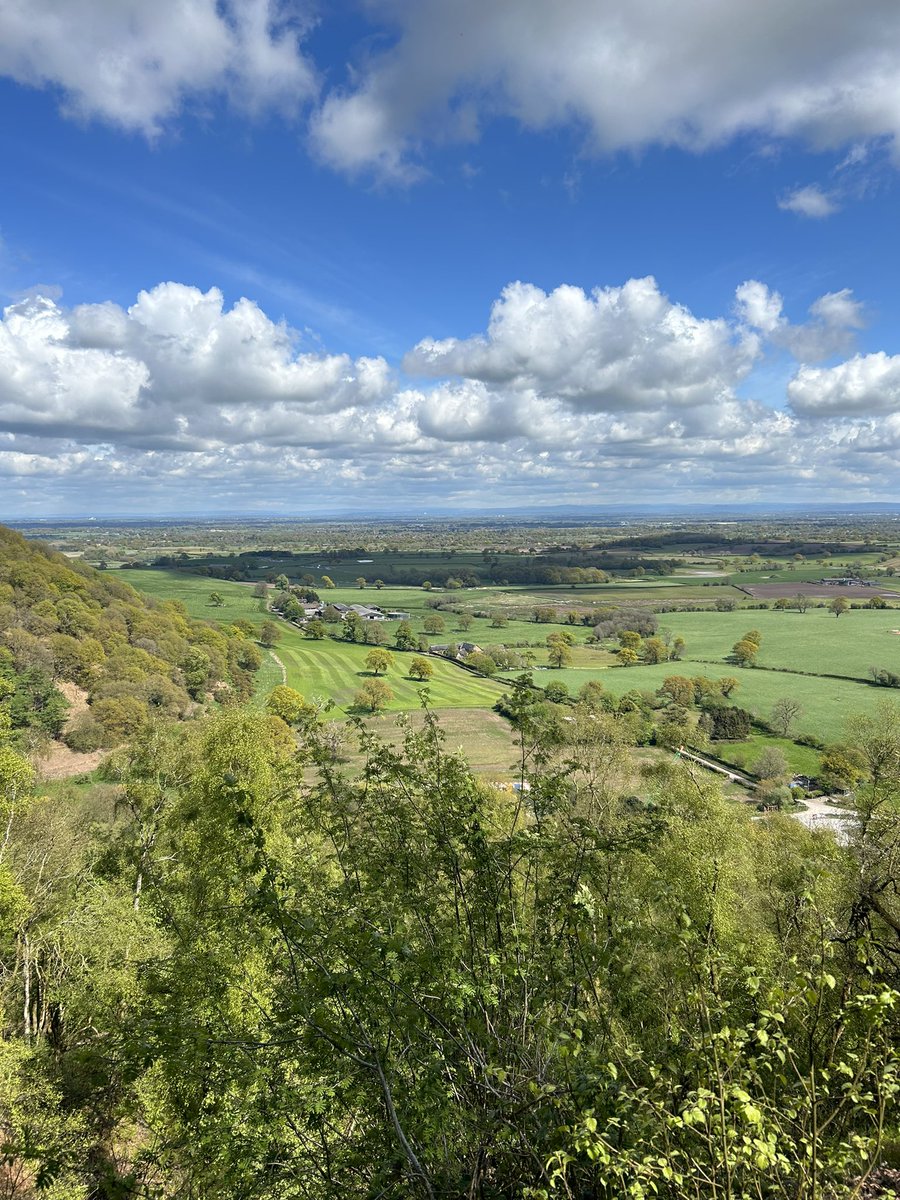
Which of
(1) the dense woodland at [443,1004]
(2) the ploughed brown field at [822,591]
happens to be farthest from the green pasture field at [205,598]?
(2) the ploughed brown field at [822,591]

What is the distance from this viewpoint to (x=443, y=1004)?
730 cm

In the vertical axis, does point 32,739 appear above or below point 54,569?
below

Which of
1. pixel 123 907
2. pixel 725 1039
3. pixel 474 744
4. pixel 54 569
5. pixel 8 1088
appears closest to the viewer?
pixel 725 1039

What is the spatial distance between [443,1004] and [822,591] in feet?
692

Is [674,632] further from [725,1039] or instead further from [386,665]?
[725,1039]

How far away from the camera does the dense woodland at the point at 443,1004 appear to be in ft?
17.9

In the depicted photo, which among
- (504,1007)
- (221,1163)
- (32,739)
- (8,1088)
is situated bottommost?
(32,739)

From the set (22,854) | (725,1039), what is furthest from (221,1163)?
(22,854)

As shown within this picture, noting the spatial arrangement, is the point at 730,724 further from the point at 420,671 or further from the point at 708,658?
the point at 420,671

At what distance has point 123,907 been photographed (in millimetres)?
22297

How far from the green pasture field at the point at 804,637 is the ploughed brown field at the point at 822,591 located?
65.4ft

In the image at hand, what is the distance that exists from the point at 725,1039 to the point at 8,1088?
18951 mm

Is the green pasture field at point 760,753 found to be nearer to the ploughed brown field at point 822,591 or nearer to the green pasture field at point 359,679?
the green pasture field at point 359,679

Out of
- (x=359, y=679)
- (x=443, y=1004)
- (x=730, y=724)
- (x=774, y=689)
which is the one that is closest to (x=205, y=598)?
(x=359, y=679)
